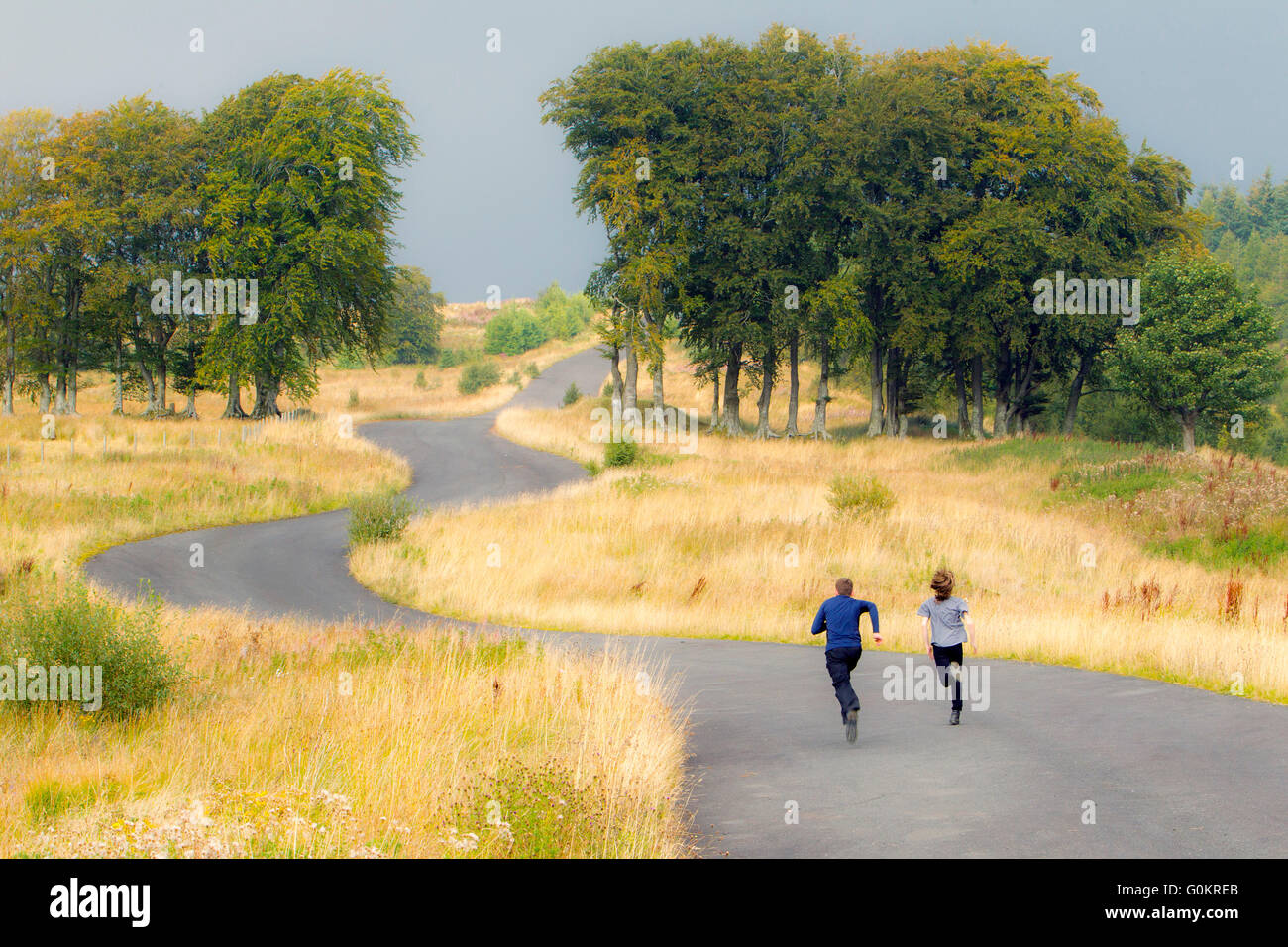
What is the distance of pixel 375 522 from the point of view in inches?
1132

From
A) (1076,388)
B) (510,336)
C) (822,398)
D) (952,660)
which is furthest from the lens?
(510,336)

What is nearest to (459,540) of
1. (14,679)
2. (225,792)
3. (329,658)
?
(329,658)

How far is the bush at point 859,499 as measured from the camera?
3031cm

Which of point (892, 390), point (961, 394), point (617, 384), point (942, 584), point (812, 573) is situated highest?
point (617, 384)

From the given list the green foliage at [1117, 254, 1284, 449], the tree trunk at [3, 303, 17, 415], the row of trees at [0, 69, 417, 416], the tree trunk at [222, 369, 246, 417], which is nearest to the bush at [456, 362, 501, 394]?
the row of trees at [0, 69, 417, 416]

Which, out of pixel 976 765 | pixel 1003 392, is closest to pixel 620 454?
pixel 1003 392

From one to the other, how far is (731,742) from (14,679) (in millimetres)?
7870

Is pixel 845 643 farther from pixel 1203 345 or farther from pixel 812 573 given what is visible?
pixel 1203 345

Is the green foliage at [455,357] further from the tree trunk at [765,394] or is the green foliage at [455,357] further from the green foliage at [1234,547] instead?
the green foliage at [1234,547]

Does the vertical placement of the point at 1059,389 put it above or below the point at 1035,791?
Answer: above

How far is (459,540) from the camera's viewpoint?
92.7 ft

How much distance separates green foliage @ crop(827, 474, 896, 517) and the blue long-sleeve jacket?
19191 millimetres

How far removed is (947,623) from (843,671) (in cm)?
154
